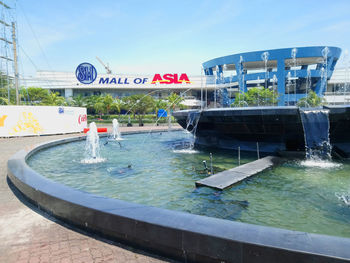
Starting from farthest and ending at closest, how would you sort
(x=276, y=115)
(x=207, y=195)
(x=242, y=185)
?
(x=276, y=115) < (x=242, y=185) < (x=207, y=195)

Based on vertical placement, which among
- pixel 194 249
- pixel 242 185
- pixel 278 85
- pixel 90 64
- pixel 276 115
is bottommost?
pixel 242 185

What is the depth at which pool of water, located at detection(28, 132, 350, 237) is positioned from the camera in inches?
179

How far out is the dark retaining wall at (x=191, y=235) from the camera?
2.48 meters

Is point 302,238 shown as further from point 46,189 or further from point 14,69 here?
point 14,69

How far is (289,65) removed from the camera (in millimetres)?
57688

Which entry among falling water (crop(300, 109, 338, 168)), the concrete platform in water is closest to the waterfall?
falling water (crop(300, 109, 338, 168))

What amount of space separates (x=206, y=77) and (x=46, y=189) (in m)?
67.2

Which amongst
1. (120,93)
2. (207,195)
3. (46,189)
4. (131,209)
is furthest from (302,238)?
(120,93)

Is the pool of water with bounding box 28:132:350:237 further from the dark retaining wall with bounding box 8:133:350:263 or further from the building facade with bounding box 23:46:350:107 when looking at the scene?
the building facade with bounding box 23:46:350:107

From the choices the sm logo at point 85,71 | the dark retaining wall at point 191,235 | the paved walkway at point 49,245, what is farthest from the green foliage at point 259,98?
the paved walkway at point 49,245

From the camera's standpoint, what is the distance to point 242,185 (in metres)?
6.46

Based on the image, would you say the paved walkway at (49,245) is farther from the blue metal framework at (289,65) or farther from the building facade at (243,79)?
the blue metal framework at (289,65)

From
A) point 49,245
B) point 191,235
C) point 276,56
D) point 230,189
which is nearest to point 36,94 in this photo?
point 276,56

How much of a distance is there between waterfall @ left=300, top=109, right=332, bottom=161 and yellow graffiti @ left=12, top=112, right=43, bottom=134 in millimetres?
20608
